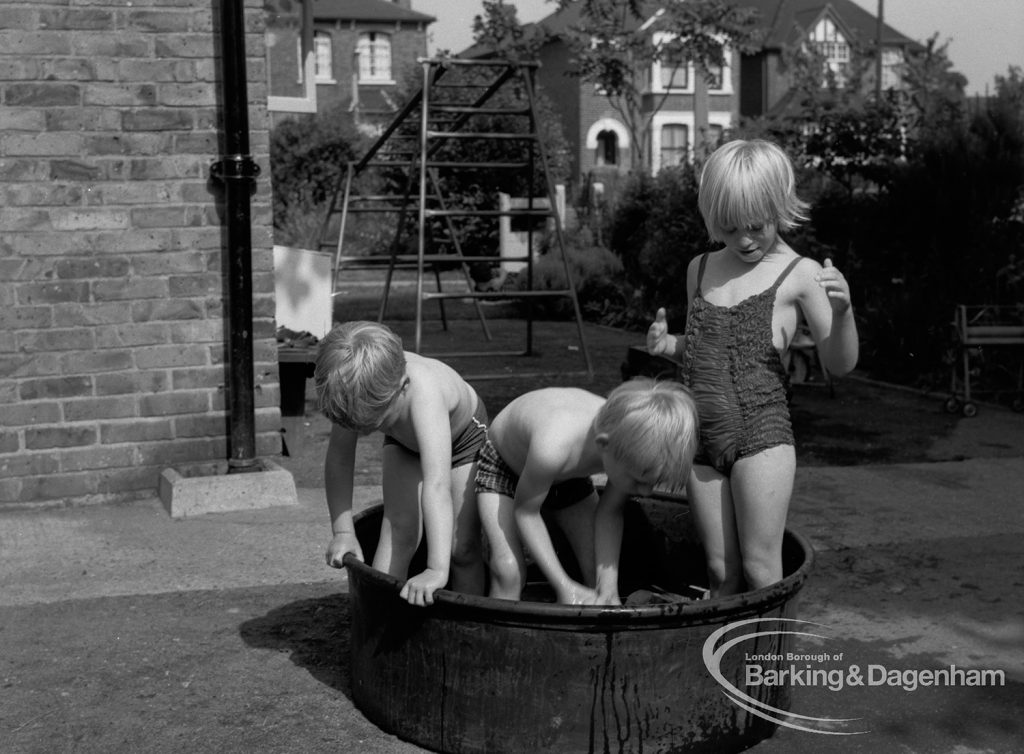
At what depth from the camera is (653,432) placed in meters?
2.84

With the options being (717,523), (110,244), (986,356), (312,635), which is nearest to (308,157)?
(986,356)

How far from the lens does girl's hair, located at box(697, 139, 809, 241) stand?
10.3ft

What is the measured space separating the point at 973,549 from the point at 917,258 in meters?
5.16

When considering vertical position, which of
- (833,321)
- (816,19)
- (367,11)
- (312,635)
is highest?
(367,11)

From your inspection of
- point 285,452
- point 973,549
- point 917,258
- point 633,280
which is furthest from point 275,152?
→ point 973,549

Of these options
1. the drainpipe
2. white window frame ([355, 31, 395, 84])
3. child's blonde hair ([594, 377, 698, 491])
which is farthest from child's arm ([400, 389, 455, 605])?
white window frame ([355, 31, 395, 84])

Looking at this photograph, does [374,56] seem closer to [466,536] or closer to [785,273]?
[466,536]

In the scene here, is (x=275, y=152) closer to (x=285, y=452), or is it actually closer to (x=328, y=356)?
(x=285, y=452)

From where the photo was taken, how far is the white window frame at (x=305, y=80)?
275 inches

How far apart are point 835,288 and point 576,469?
778mm

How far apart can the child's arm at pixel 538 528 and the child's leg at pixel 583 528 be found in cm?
27

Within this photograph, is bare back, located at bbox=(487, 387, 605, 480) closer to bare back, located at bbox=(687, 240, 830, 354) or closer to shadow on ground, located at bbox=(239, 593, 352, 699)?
bare back, located at bbox=(687, 240, 830, 354)

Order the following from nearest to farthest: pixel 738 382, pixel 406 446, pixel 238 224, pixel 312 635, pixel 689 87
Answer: pixel 738 382
pixel 406 446
pixel 312 635
pixel 238 224
pixel 689 87

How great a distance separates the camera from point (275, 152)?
89.3ft
